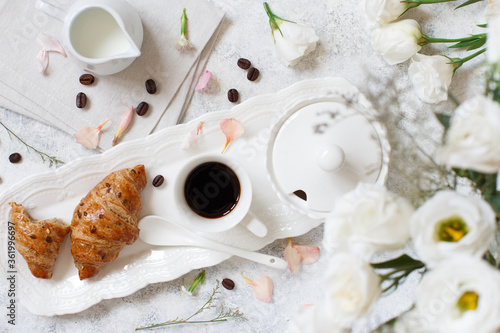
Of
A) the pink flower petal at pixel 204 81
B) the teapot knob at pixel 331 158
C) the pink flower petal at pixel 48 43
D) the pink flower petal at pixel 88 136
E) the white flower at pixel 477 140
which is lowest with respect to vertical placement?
the pink flower petal at pixel 88 136

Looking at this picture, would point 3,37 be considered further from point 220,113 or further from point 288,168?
point 288,168

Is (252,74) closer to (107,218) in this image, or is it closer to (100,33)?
(100,33)

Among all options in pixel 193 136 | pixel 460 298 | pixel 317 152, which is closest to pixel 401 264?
pixel 460 298

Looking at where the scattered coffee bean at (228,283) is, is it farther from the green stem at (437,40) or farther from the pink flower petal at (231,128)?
the green stem at (437,40)

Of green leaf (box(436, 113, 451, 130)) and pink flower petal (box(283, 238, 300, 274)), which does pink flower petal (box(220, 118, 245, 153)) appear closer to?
pink flower petal (box(283, 238, 300, 274))

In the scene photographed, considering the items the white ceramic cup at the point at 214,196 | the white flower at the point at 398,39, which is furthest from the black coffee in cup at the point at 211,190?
the white flower at the point at 398,39

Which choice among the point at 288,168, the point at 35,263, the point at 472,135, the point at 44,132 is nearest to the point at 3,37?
the point at 44,132

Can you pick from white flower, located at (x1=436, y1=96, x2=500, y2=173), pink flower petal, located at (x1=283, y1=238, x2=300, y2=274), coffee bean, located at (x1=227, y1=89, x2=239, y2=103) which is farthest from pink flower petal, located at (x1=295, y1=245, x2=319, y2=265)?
white flower, located at (x1=436, y1=96, x2=500, y2=173)
